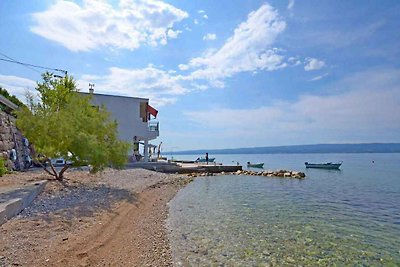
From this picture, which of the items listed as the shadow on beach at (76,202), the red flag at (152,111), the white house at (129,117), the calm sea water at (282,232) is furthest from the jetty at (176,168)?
the shadow on beach at (76,202)

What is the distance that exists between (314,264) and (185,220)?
590cm

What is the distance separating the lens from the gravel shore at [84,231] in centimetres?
695

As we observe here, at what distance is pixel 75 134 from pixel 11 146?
Result: 8.32 meters

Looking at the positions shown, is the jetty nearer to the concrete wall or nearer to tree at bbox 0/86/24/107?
the concrete wall

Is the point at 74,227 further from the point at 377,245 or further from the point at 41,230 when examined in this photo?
the point at 377,245

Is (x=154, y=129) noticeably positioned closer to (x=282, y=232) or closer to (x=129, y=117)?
(x=129, y=117)

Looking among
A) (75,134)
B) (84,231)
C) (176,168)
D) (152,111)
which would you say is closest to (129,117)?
(152,111)

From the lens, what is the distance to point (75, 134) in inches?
573

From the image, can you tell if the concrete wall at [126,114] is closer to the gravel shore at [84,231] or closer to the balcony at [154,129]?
the balcony at [154,129]

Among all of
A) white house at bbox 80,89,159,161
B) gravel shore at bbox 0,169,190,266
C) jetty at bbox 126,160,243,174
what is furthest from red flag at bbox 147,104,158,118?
gravel shore at bbox 0,169,190,266

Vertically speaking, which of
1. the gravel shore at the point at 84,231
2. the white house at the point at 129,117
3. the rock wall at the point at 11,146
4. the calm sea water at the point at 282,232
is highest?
the white house at the point at 129,117

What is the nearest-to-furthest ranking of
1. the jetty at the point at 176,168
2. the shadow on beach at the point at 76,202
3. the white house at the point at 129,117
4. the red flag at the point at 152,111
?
the shadow on beach at the point at 76,202, the jetty at the point at 176,168, the white house at the point at 129,117, the red flag at the point at 152,111

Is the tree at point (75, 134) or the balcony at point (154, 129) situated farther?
the balcony at point (154, 129)

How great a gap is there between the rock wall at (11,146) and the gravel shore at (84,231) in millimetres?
5736
